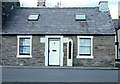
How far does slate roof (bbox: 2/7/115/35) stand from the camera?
1811 cm

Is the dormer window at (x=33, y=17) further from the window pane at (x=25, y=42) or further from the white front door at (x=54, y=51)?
the white front door at (x=54, y=51)

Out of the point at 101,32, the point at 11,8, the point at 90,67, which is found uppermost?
the point at 11,8

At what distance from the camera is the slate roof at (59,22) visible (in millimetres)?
18109

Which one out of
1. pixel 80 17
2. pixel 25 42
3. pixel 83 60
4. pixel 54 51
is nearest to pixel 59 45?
pixel 54 51

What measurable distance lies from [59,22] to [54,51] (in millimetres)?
2736

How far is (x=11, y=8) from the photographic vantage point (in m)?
21.3

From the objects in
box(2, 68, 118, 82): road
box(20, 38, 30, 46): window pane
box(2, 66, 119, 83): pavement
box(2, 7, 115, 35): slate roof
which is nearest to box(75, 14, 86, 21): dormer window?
box(2, 7, 115, 35): slate roof

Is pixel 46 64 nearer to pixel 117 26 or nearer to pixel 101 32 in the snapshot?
pixel 101 32

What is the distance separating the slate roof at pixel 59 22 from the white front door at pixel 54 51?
2.70 feet

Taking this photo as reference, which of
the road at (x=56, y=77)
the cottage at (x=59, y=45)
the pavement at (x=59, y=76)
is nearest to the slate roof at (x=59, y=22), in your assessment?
the cottage at (x=59, y=45)

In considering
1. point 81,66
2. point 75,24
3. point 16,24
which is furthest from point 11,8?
point 81,66

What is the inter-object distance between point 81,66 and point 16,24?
6.63 metres

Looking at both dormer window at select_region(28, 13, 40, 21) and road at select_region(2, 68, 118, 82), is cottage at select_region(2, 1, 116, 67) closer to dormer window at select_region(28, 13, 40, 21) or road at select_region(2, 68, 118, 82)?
dormer window at select_region(28, 13, 40, 21)

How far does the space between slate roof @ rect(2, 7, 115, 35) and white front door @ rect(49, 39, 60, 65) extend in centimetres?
82
